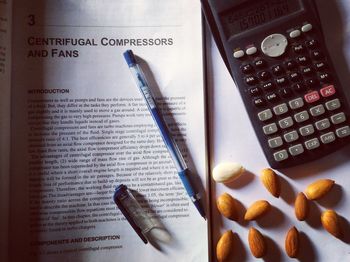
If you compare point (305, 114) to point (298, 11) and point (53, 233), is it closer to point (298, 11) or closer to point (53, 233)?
point (298, 11)

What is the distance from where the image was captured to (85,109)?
1.57ft

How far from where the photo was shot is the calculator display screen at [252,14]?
477 millimetres

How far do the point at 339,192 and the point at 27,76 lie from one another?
359 mm

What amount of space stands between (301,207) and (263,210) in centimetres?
4

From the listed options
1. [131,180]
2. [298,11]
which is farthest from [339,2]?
[131,180]

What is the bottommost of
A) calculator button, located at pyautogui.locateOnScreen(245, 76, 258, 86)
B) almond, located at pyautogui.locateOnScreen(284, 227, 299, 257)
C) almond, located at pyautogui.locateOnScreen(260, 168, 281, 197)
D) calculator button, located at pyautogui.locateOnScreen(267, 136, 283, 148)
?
almond, located at pyautogui.locateOnScreen(284, 227, 299, 257)

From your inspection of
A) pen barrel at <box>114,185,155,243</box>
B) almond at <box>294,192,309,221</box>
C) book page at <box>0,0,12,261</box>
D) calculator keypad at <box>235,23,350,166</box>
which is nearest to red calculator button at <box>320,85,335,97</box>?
calculator keypad at <box>235,23,350,166</box>

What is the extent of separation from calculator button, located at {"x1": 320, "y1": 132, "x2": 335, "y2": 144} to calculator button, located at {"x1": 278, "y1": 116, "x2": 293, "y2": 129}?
36 millimetres

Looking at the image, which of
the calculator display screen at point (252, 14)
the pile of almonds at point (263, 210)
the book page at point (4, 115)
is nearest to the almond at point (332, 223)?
the pile of almonds at point (263, 210)

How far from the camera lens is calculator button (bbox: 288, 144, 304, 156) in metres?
0.46

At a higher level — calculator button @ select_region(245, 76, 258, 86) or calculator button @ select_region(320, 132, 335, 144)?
calculator button @ select_region(245, 76, 258, 86)

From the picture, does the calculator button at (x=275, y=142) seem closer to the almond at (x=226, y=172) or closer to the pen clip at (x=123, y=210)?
the almond at (x=226, y=172)

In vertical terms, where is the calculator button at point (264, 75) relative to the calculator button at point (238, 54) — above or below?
A: below

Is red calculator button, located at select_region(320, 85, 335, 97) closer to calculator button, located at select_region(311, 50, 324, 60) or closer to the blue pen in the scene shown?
calculator button, located at select_region(311, 50, 324, 60)
